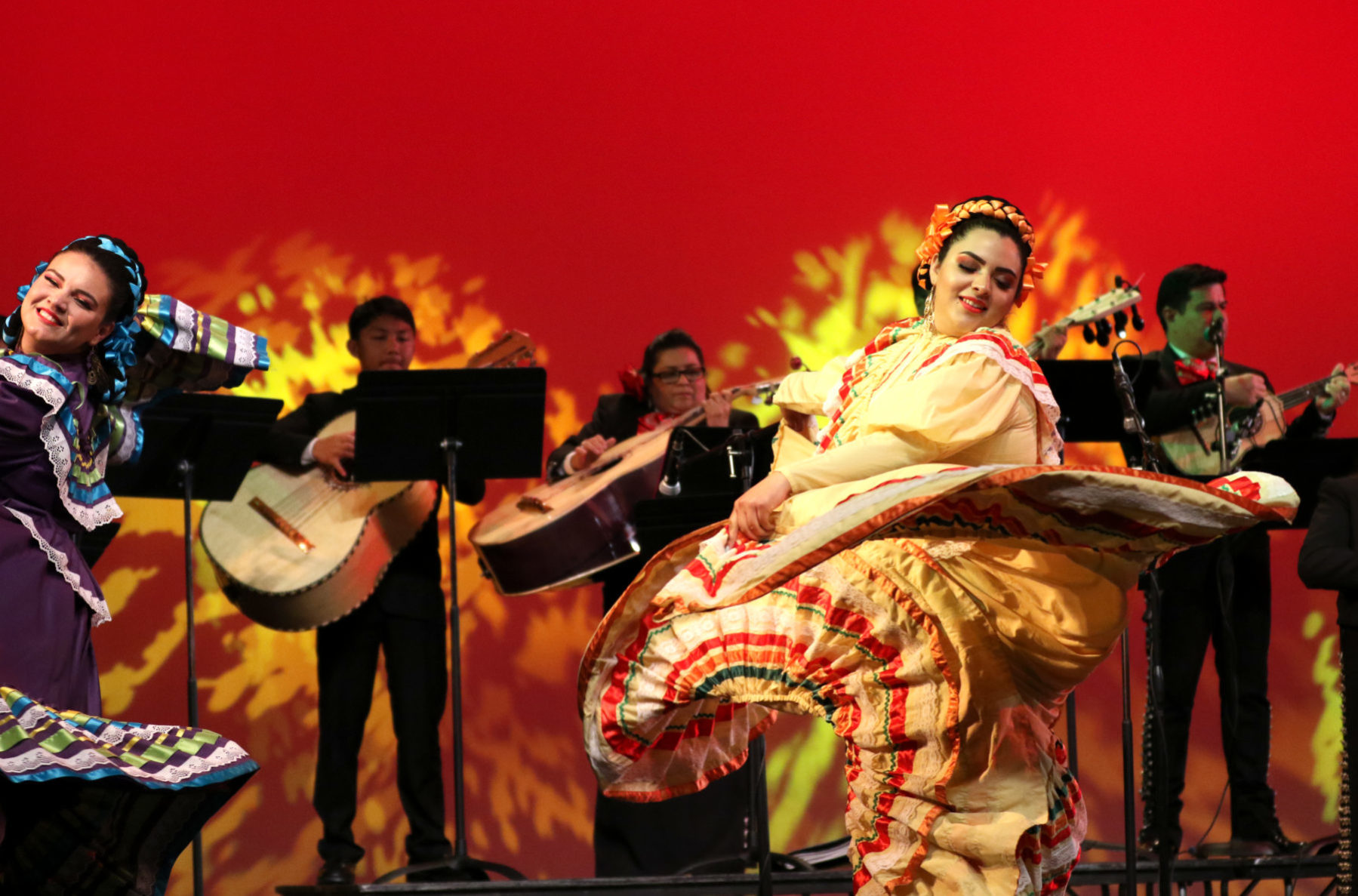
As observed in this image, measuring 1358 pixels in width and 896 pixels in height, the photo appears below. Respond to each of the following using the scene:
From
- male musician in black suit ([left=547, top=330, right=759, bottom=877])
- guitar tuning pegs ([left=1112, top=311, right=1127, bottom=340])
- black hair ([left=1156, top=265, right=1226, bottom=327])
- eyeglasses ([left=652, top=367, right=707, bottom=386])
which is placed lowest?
male musician in black suit ([left=547, top=330, right=759, bottom=877])

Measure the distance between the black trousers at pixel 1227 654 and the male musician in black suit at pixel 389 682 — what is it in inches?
95.8

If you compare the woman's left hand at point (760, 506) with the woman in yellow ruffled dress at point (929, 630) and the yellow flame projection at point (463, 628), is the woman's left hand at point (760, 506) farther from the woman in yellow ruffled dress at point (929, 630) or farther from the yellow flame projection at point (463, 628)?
the yellow flame projection at point (463, 628)

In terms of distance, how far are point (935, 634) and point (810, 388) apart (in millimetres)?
869

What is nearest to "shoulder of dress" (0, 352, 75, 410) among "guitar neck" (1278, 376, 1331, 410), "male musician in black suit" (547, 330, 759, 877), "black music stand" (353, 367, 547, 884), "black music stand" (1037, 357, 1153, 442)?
"black music stand" (353, 367, 547, 884)

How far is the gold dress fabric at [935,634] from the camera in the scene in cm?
290

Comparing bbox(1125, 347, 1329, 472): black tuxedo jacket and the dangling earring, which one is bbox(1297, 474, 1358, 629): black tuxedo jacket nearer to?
bbox(1125, 347, 1329, 472): black tuxedo jacket

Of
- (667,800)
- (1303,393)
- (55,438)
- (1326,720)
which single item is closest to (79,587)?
(55,438)

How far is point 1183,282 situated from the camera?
5414mm

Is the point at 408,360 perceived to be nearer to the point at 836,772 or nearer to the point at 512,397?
the point at 512,397

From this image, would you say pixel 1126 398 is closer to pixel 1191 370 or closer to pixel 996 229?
pixel 996 229

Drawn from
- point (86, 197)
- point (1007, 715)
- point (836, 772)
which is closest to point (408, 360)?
point (86, 197)

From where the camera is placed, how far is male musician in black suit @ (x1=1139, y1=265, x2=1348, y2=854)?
5016mm

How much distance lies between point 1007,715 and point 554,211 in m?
3.98

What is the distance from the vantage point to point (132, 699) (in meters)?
6.07
